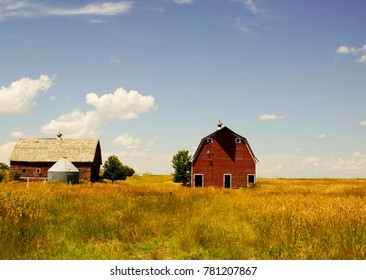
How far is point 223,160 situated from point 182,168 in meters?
12.0

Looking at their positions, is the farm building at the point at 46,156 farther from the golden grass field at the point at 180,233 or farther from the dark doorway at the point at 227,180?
the golden grass field at the point at 180,233

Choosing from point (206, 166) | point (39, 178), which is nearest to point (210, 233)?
point (206, 166)

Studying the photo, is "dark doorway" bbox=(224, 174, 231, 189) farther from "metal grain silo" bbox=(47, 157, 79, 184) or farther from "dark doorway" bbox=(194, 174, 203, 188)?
"metal grain silo" bbox=(47, 157, 79, 184)

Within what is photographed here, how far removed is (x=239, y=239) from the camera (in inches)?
291

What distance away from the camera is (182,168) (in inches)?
1870

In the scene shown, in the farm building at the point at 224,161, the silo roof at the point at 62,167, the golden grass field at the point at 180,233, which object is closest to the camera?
the golden grass field at the point at 180,233

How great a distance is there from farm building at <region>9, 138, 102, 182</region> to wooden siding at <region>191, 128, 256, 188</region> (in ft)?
60.8

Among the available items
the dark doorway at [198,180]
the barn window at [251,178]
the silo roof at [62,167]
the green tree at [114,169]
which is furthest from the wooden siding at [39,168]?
the barn window at [251,178]

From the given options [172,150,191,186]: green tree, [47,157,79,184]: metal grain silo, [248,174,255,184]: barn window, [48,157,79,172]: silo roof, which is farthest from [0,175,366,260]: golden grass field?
[172,150,191,186]: green tree

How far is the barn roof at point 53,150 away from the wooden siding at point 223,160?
18578 millimetres

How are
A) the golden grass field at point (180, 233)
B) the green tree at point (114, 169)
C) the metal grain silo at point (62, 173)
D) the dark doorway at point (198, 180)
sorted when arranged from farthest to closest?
1. the green tree at point (114, 169)
2. the metal grain silo at point (62, 173)
3. the dark doorway at point (198, 180)
4. the golden grass field at point (180, 233)

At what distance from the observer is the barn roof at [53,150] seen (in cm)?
4731

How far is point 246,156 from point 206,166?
4523mm

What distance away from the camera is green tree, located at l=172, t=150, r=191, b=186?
155 ft
